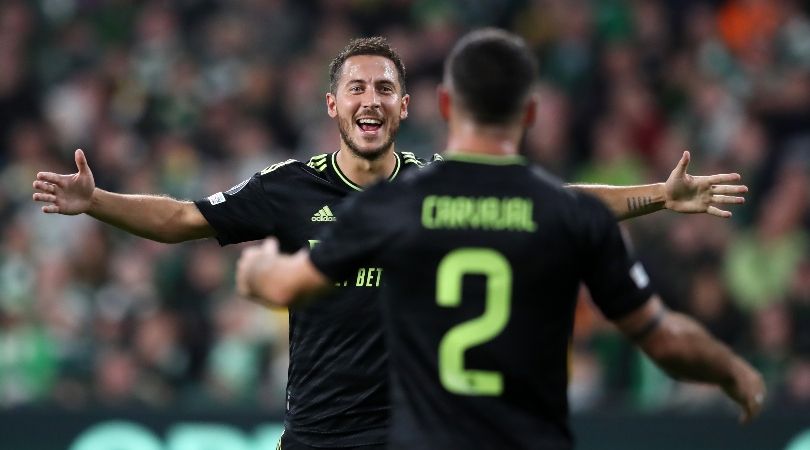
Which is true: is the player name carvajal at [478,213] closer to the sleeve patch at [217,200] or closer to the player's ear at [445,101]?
the player's ear at [445,101]

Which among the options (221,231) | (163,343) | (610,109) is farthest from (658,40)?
(221,231)

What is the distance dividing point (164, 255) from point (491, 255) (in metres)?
7.42

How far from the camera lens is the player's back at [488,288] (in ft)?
13.2

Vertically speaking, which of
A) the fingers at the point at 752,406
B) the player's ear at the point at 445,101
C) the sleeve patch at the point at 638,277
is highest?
the player's ear at the point at 445,101

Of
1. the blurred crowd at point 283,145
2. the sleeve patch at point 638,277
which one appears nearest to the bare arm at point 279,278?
the sleeve patch at point 638,277

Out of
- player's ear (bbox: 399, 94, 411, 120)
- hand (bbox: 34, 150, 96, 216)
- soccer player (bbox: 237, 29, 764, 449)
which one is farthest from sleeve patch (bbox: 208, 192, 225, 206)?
soccer player (bbox: 237, 29, 764, 449)

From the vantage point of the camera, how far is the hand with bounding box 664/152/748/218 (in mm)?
5762

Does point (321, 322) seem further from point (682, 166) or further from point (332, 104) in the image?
point (682, 166)

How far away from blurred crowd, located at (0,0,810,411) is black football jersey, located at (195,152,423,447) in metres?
3.47

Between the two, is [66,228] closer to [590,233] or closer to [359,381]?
[359,381]

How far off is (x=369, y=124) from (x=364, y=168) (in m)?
0.20

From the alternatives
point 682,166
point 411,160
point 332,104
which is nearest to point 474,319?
point 682,166

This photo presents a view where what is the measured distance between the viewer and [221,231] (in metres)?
5.96

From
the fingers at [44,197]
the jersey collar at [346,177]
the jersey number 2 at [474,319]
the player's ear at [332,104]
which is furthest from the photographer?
the player's ear at [332,104]
